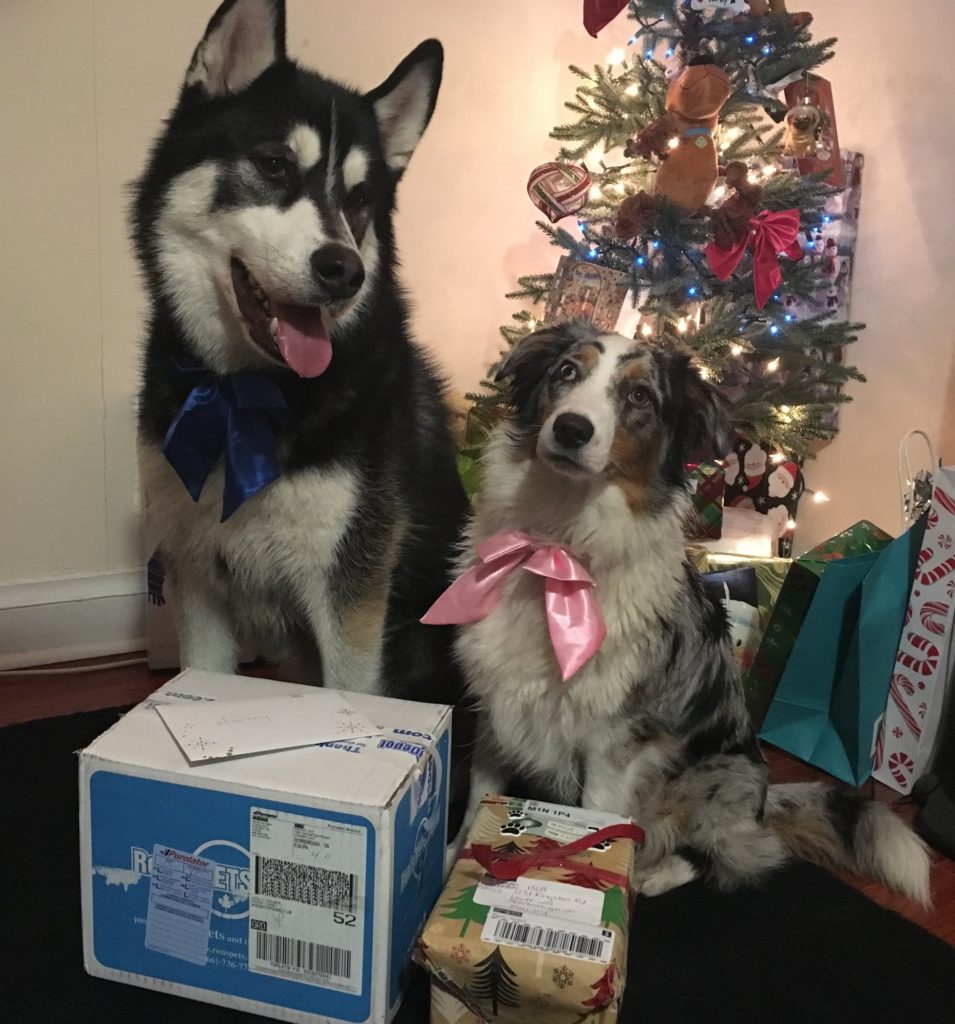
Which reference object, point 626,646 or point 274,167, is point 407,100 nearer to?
point 274,167

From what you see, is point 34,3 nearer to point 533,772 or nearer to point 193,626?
point 193,626

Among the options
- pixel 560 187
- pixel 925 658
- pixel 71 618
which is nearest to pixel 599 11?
pixel 560 187

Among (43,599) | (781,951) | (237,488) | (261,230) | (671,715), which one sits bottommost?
(781,951)

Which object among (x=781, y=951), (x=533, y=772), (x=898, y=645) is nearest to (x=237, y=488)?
(x=533, y=772)

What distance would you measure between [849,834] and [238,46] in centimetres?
190

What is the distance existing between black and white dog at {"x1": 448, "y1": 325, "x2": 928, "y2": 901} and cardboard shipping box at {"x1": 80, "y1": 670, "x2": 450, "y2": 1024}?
0.30m

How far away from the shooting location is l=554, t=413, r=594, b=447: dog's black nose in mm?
1381

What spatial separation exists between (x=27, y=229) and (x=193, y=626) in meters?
1.38

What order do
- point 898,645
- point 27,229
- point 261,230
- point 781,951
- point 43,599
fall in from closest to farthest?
point 261,230
point 781,951
point 898,645
point 27,229
point 43,599

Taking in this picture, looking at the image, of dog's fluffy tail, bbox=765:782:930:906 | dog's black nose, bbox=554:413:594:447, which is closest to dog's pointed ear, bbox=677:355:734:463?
dog's black nose, bbox=554:413:594:447

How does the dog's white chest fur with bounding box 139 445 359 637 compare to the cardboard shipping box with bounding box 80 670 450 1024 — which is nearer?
the cardboard shipping box with bounding box 80 670 450 1024

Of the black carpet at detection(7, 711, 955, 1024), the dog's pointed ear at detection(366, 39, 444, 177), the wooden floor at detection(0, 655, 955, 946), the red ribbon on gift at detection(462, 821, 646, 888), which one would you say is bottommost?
the wooden floor at detection(0, 655, 955, 946)

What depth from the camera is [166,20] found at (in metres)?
2.48

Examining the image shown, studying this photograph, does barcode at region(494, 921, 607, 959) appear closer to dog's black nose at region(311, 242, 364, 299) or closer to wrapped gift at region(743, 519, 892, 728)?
dog's black nose at region(311, 242, 364, 299)
